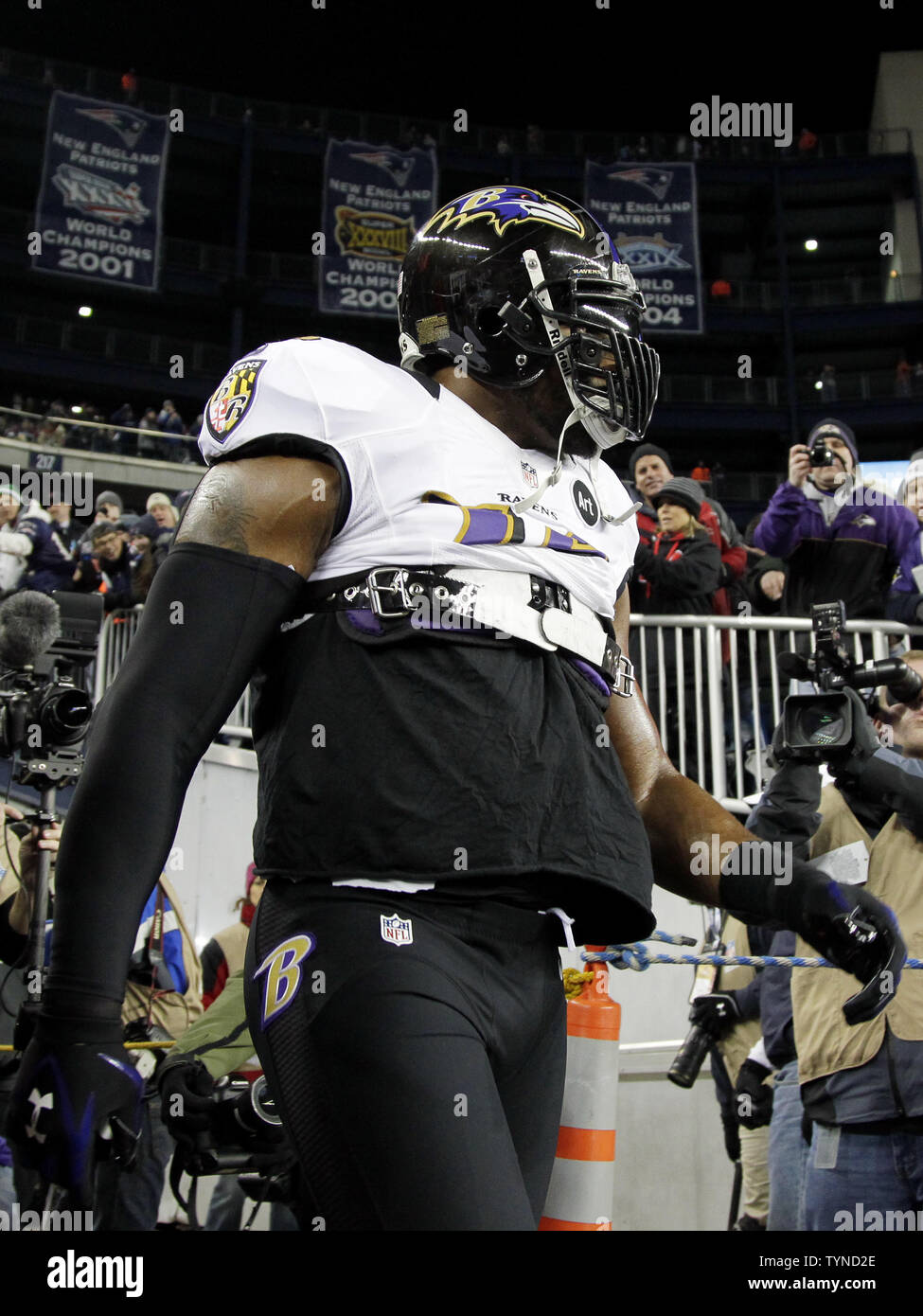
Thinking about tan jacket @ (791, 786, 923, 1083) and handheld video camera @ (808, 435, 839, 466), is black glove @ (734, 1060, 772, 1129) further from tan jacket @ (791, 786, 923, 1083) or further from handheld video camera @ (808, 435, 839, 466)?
handheld video camera @ (808, 435, 839, 466)

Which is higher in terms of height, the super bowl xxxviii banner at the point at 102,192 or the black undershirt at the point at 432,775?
the super bowl xxxviii banner at the point at 102,192

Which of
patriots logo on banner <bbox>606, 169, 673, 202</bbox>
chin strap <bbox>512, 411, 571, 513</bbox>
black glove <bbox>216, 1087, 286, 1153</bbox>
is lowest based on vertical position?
black glove <bbox>216, 1087, 286, 1153</bbox>

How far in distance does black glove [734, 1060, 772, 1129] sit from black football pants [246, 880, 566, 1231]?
11.6ft

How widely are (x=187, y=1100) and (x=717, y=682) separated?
4.43m

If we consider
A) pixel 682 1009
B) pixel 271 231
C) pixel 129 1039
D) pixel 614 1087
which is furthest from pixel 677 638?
pixel 271 231

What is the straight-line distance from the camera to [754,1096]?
16.4 feet

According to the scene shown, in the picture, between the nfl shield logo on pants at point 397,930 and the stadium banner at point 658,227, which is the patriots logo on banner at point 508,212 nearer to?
the nfl shield logo on pants at point 397,930

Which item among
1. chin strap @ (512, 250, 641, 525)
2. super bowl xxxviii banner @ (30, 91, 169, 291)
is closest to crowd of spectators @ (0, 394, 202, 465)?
super bowl xxxviii banner @ (30, 91, 169, 291)

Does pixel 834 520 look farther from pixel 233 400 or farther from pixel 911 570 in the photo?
pixel 233 400

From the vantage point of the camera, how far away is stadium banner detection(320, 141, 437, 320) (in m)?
21.3

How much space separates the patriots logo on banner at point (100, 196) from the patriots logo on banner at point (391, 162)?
4.04m

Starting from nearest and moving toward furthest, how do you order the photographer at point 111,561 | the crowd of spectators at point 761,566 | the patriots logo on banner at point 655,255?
the crowd of spectators at point 761,566 < the photographer at point 111,561 < the patriots logo on banner at point 655,255

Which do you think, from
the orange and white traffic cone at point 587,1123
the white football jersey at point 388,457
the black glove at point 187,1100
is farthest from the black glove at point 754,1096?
the white football jersey at point 388,457

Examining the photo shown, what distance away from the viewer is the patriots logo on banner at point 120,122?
21.6 metres
